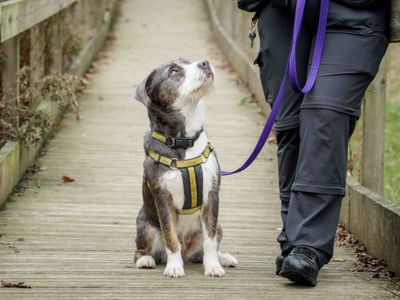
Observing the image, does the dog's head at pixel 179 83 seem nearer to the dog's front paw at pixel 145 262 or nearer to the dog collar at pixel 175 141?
the dog collar at pixel 175 141

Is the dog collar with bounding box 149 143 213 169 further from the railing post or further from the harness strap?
the railing post

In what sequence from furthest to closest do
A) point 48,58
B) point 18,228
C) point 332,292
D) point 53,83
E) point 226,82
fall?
point 226,82, point 48,58, point 53,83, point 18,228, point 332,292

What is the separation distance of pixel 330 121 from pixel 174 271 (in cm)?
120

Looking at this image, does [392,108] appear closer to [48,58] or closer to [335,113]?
[48,58]

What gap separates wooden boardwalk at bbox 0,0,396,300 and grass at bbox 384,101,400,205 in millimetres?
1479

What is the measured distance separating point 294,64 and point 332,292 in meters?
1.16

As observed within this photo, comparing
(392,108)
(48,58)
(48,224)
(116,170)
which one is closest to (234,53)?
→ (392,108)

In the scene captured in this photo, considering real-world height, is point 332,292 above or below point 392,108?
above

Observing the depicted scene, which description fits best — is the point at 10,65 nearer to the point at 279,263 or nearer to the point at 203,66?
the point at 203,66

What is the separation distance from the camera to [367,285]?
16.5 ft

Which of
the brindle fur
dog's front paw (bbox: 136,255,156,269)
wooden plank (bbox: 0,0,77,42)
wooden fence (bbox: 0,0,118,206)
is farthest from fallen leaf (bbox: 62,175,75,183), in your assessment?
dog's front paw (bbox: 136,255,156,269)

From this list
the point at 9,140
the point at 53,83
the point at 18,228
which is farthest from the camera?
the point at 53,83

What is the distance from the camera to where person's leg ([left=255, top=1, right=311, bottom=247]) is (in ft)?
16.6

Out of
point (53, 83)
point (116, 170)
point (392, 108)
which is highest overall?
point (53, 83)
